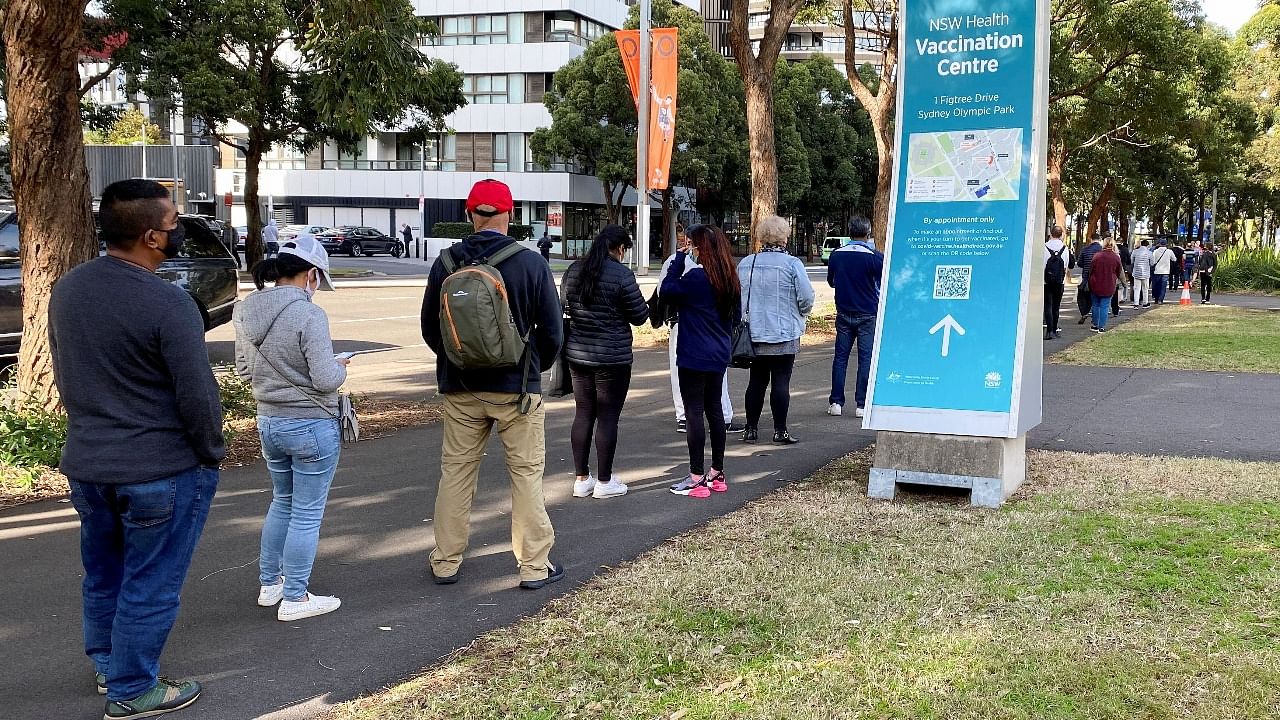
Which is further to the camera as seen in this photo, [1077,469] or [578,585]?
[1077,469]

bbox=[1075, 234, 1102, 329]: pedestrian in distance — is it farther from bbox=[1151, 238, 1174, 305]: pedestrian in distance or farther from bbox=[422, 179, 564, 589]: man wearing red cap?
bbox=[422, 179, 564, 589]: man wearing red cap

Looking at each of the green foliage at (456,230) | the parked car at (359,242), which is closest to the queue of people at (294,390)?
the parked car at (359,242)

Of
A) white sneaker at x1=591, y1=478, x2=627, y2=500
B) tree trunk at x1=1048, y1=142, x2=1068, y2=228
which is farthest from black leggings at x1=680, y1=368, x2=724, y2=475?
tree trunk at x1=1048, y1=142, x2=1068, y2=228

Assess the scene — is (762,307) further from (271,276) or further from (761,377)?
(271,276)

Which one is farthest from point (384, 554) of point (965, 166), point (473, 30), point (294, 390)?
point (473, 30)

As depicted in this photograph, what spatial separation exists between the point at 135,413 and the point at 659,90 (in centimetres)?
1469

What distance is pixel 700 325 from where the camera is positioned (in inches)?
295

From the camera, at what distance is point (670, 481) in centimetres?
795

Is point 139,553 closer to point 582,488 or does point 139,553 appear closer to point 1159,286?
point 582,488

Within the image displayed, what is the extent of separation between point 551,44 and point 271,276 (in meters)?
55.5

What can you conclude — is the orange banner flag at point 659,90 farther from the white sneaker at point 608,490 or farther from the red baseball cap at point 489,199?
the red baseball cap at point 489,199

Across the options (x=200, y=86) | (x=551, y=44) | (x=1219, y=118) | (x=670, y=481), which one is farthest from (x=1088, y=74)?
(x=551, y=44)

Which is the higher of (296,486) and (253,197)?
(253,197)

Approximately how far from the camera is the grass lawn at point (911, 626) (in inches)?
160
